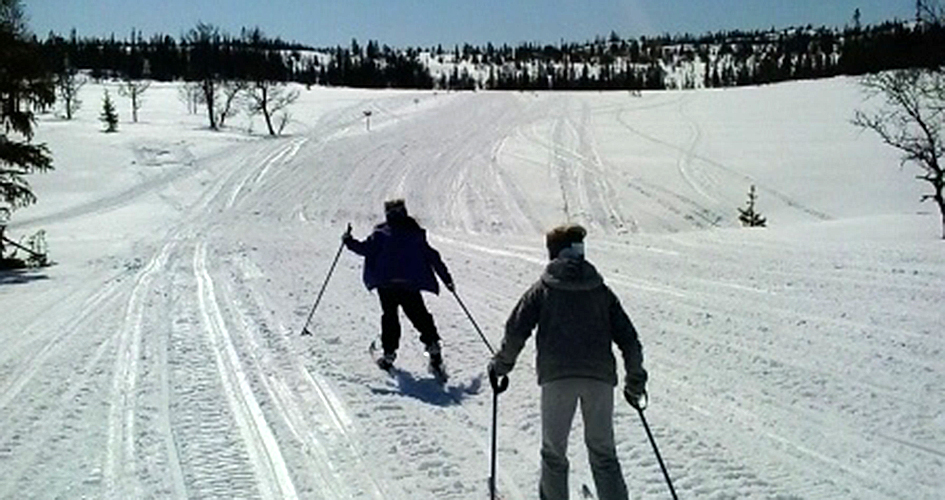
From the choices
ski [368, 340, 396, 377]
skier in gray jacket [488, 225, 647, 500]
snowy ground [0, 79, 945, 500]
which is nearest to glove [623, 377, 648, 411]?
skier in gray jacket [488, 225, 647, 500]

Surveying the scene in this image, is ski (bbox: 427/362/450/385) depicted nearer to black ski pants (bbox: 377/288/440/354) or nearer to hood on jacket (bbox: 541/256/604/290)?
black ski pants (bbox: 377/288/440/354)

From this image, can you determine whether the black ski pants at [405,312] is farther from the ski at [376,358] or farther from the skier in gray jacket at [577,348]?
the skier in gray jacket at [577,348]

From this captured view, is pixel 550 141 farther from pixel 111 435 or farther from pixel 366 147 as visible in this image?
pixel 111 435

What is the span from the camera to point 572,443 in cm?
687

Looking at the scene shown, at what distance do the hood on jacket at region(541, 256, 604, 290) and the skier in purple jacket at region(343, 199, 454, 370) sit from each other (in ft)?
12.7

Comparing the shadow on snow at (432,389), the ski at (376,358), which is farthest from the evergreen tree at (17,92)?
the shadow on snow at (432,389)

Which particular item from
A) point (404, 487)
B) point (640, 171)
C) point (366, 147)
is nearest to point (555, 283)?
point (404, 487)

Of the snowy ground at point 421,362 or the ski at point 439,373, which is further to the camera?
the ski at point 439,373

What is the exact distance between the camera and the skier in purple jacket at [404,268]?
8.90m

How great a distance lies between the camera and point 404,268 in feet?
29.2

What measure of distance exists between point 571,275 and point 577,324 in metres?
0.29

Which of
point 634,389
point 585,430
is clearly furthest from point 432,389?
point 634,389

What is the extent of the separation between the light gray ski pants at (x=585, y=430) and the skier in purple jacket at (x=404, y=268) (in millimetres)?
3762

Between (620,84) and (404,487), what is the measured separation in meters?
139
